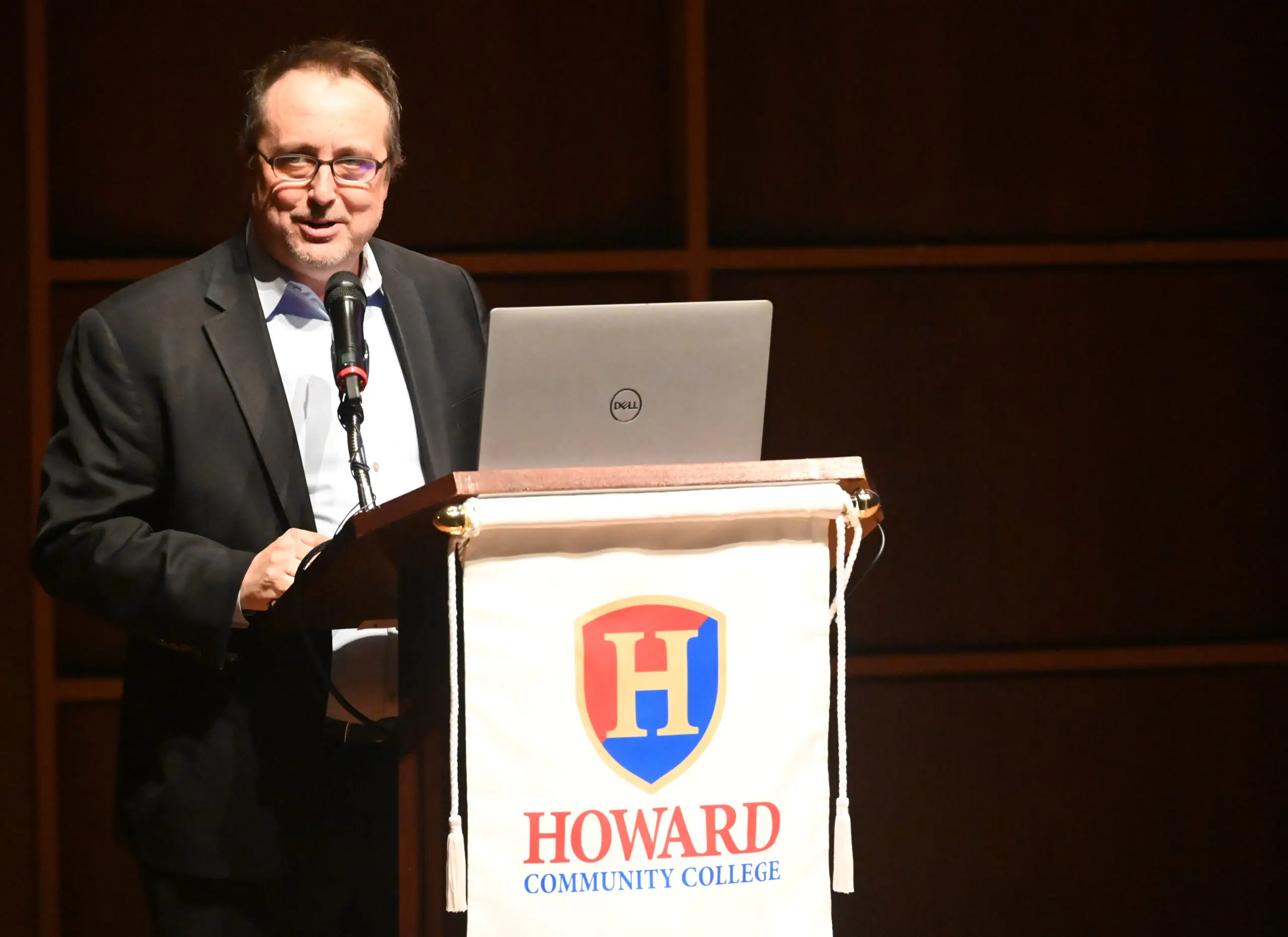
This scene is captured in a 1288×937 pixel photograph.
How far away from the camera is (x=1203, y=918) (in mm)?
3213

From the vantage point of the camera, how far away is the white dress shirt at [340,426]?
66.6 inches

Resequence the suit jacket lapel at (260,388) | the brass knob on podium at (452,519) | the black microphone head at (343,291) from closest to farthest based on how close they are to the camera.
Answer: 1. the brass knob on podium at (452,519)
2. the black microphone head at (343,291)
3. the suit jacket lapel at (260,388)

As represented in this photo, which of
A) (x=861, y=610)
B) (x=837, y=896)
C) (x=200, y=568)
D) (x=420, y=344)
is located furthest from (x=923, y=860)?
(x=200, y=568)

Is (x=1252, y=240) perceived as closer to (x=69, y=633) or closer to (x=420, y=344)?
(x=420, y=344)

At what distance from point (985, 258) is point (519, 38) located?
110 centimetres

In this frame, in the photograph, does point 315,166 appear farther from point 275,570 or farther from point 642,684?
point 642,684

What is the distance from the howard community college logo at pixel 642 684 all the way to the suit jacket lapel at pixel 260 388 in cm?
58

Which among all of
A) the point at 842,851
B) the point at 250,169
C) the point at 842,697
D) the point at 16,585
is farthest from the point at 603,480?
the point at 16,585

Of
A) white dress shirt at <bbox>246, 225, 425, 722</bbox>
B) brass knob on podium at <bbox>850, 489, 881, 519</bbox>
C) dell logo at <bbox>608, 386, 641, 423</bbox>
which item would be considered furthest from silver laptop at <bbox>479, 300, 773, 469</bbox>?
white dress shirt at <bbox>246, 225, 425, 722</bbox>

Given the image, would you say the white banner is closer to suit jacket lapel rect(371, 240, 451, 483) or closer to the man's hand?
the man's hand

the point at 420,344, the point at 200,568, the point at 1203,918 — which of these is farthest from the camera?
the point at 1203,918

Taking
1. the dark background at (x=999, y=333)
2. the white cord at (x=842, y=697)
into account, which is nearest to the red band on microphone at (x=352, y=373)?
the white cord at (x=842, y=697)

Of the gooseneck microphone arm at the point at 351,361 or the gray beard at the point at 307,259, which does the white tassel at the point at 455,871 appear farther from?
the gray beard at the point at 307,259

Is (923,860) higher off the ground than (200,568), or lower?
lower
